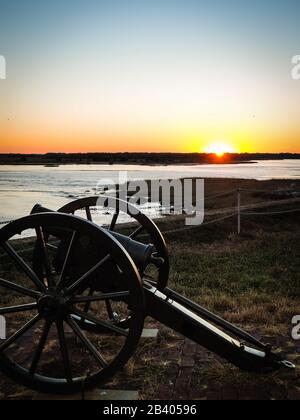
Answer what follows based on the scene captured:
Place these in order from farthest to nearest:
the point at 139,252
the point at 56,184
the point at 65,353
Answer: the point at 56,184
the point at 139,252
the point at 65,353

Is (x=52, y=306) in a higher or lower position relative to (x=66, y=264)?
lower

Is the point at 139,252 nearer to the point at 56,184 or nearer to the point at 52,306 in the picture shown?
the point at 52,306

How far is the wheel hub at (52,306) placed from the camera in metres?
2.91

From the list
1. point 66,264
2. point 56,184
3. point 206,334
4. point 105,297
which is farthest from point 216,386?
point 56,184

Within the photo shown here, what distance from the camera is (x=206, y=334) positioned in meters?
3.10

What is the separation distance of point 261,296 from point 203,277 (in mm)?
1200

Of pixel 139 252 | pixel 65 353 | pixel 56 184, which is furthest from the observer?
pixel 56 184

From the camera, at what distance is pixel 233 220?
10.8 meters

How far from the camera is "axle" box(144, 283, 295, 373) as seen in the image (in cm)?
306

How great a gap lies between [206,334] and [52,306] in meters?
1.12
